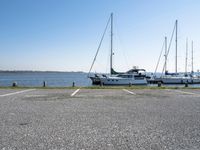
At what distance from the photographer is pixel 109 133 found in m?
7.56

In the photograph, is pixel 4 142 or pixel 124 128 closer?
pixel 4 142

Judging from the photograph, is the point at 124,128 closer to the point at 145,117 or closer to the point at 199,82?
the point at 145,117

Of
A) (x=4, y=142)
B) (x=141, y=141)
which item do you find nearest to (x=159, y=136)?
(x=141, y=141)

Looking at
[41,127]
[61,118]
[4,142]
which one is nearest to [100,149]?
[4,142]

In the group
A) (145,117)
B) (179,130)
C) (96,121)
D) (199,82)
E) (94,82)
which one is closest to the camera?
(179,130)

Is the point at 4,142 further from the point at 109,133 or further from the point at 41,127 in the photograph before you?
the point at 109,133

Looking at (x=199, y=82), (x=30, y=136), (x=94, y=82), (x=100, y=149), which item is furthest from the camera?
(x=199, y=82)

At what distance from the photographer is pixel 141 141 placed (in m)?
6.70

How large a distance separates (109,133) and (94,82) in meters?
56.1

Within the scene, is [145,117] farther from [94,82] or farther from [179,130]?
[94,82]

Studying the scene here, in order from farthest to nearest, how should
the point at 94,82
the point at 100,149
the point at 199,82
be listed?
the point at 199,82 < the point at 94,82 < the point at 100,149

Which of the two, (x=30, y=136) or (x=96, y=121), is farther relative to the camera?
(x=96, y=121)

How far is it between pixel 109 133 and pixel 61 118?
3.11 m

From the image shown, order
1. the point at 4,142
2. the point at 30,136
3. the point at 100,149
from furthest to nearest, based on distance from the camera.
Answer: the point at 30,136 < the point at 4,142 < the point at 100,149
